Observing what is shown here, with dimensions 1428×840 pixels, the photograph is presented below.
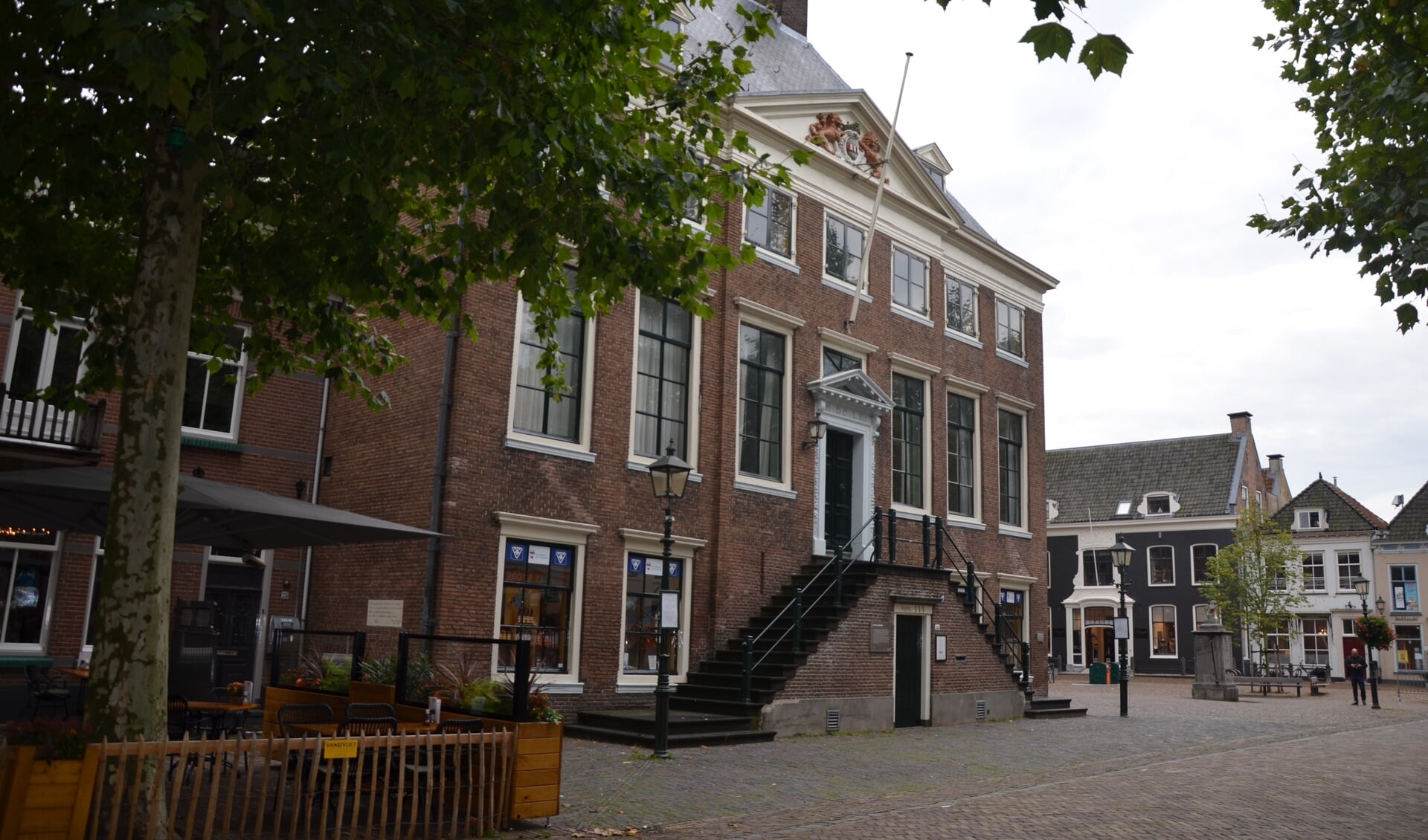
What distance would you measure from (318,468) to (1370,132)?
1536cm

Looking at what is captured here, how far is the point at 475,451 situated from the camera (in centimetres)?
1588

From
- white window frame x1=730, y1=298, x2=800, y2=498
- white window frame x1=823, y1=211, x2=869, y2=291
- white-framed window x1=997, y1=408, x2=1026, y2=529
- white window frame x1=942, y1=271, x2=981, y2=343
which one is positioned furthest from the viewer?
white-framed window x1=997, y1=408, x2=1026, y2=529

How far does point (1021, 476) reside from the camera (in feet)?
88.1

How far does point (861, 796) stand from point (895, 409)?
41.6 feet

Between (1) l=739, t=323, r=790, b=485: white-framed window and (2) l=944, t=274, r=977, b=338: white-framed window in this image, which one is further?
(2) l=944, t=274, r=977, b=338: white-framed window

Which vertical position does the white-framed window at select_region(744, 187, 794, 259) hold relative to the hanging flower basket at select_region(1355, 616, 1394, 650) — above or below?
above

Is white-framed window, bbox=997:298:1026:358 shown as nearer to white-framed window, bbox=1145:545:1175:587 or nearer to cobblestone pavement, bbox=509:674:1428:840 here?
cobblestone pavement, bbox=509:674:1428:840

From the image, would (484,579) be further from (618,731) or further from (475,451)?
(618,731)

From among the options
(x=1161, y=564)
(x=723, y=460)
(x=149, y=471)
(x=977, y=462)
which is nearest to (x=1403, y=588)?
(x=1161, y=564)

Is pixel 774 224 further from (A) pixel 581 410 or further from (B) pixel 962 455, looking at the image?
(B) pixel 962 455

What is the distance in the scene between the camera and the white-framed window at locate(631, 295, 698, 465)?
60.1 feet

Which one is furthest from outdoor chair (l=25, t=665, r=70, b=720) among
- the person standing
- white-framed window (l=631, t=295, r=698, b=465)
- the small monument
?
the person standing

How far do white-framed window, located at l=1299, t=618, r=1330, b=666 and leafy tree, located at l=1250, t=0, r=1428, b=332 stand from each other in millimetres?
44418

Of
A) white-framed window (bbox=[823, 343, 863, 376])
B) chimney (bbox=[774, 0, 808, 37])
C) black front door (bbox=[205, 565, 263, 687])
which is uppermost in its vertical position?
chimney (bbox=[774, 0, 808, 37])
